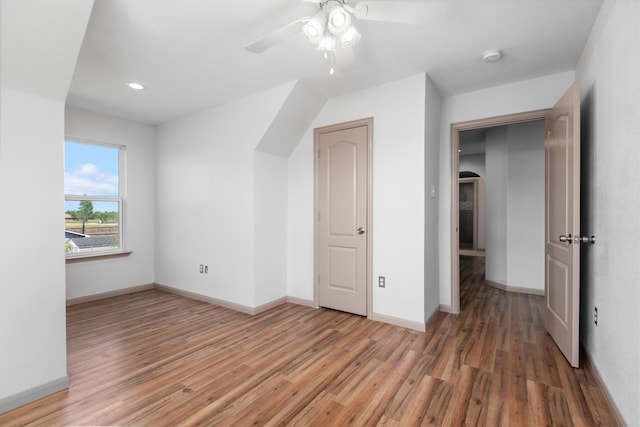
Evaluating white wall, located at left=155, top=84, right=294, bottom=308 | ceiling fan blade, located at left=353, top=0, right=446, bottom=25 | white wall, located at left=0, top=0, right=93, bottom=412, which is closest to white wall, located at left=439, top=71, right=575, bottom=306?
white wall, located at left=155, top=84, right=294, bottom=308

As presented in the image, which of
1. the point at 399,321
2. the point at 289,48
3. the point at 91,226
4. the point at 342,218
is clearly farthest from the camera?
the point at 91,226

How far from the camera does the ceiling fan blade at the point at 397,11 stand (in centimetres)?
153

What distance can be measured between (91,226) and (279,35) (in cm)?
405

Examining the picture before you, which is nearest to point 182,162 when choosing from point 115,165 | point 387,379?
point 115,165

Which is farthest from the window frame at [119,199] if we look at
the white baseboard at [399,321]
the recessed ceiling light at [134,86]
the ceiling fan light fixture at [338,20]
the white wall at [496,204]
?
the white wall at [496,204]

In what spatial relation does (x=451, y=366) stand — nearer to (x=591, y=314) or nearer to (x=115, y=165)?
(x=591, y=314)

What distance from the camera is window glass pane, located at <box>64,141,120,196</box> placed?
156 inches

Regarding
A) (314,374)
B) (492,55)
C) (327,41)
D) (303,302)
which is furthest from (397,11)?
(303,302)

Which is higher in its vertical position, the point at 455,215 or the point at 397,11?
the point at 397,11

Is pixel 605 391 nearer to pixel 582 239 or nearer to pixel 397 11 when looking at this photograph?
pixel 582 239

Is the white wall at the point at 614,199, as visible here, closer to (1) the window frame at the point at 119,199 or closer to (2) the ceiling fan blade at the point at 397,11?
(2) the ceiling fan blade at the point at 397,11

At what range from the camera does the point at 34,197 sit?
6.22ft

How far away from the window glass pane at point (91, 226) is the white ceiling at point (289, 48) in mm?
1447

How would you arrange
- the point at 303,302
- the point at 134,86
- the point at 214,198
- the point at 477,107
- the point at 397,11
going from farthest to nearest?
the point at 214,198
the point at 303,302
the point at 477,107
the point at 134,86
the point at 397,11
